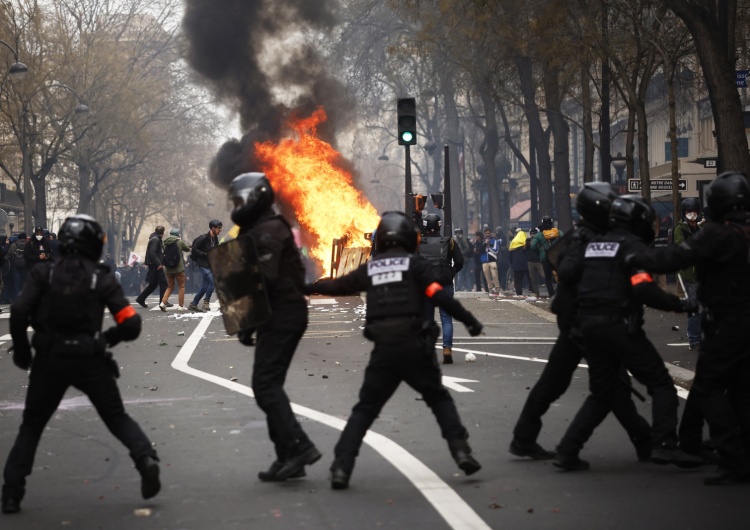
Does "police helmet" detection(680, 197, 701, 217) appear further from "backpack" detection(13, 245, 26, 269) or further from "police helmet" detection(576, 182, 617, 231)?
"backpack" detection(13, 245, 26, 269)

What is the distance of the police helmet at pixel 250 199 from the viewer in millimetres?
7992

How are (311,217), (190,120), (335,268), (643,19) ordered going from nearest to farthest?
(643,19) < (335,268) < (311,217) < (190,120)

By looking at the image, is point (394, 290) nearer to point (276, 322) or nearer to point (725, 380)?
point (276, 322)

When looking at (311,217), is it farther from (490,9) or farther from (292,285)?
(292,285)

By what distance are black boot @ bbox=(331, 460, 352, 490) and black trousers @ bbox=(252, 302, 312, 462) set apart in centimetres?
31

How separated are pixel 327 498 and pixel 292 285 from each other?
4.33 feet

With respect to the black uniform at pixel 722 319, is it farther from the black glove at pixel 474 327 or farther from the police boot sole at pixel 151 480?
the police boot sole at pixel 151 480

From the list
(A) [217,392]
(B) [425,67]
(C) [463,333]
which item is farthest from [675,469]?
(B) [425,67]

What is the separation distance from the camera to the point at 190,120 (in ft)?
214

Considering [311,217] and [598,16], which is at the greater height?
[598,16]

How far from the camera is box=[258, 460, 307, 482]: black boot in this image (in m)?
7.67

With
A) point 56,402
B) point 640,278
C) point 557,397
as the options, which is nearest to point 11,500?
point 56,402

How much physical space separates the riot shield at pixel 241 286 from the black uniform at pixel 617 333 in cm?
177

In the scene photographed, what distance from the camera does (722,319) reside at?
7.62m
